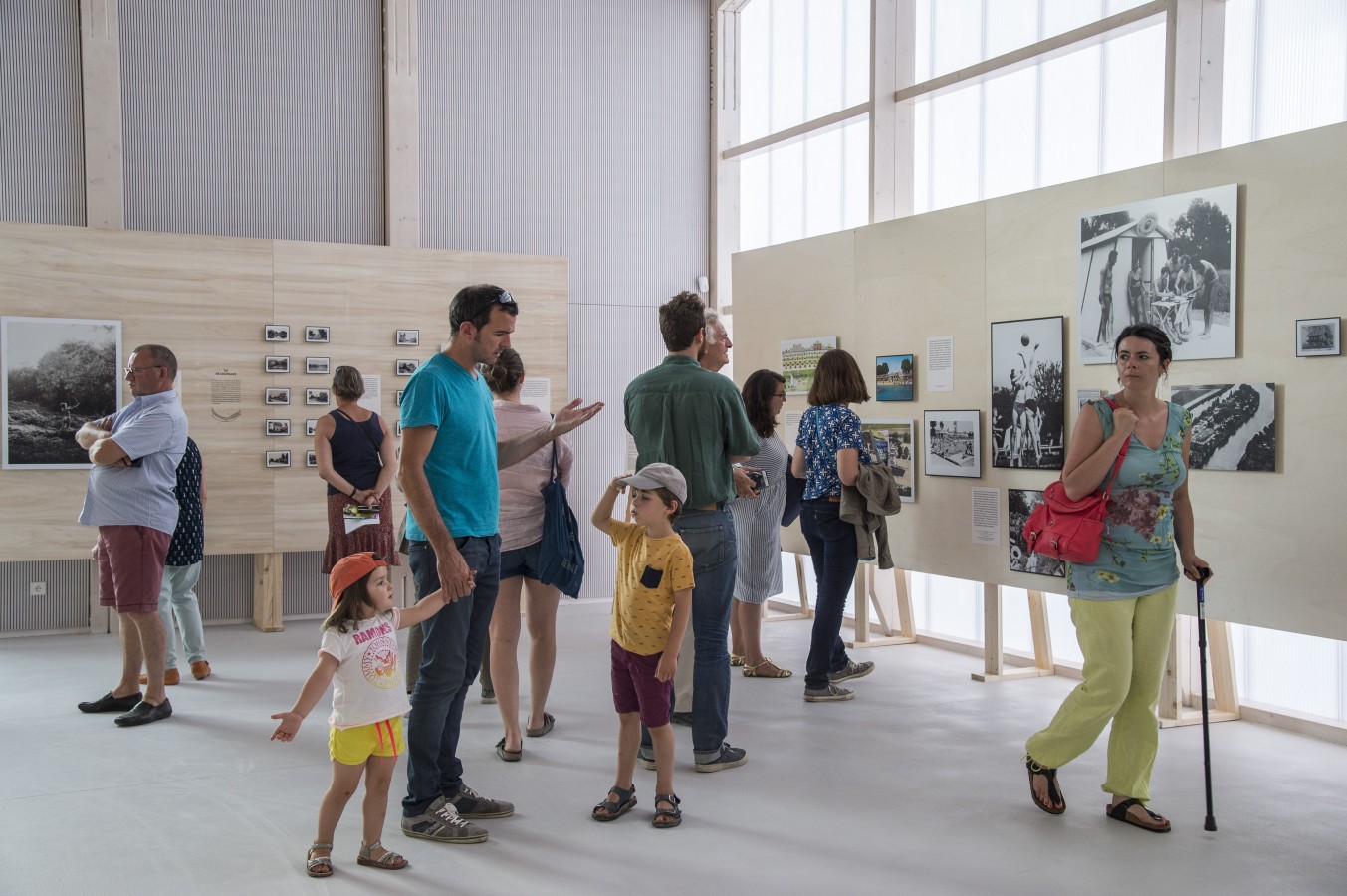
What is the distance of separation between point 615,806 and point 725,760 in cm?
89

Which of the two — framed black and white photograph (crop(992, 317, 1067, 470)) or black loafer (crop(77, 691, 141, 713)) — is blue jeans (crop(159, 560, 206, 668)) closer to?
black loafer (crop(77, 691, 141, 713))

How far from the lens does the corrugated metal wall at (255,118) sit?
918 cm

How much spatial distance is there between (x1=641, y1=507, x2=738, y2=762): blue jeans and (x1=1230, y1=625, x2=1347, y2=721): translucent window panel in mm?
3230

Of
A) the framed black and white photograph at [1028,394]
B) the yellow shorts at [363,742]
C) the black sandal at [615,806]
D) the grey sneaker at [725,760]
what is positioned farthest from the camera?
the framed black and white photograph at [1028,394]

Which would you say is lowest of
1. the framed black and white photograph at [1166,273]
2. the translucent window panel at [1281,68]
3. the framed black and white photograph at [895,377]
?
the framed black and white photograph at [895,377]

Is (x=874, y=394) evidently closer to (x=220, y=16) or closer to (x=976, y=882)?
(x=976, y=882)

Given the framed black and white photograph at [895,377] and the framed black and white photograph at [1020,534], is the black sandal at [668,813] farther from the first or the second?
the framed black and white photograph at [895,377]

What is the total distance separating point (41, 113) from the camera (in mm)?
8820

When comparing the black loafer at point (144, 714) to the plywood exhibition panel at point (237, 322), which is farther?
the plywood exhibition panel at point (237, 322)

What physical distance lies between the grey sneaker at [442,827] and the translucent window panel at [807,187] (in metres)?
6.34

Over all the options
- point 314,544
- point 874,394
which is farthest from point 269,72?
point 874,394

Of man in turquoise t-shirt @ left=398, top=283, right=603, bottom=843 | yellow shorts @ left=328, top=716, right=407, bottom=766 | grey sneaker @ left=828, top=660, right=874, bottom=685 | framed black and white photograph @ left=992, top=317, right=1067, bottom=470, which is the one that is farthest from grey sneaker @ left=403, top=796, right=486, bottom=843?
framed black and white photograph @ left=992, top=317, right=1067, bottom=470

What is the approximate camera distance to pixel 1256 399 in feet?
18.2

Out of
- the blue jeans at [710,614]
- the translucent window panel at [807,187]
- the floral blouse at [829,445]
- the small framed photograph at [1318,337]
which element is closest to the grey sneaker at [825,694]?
the floral blouse at [829,445]
